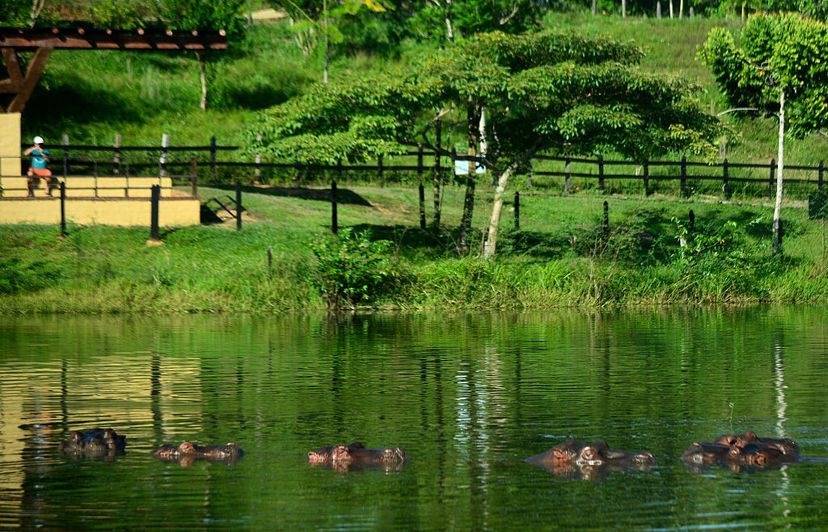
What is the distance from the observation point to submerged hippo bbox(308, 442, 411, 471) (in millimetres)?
13242

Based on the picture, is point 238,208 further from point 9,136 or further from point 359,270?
point 9,136

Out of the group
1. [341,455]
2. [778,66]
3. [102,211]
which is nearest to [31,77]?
[102,211]

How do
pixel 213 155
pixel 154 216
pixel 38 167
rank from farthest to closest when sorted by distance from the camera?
1. pixel 213 155
2. pixel 38 167
3. pixel 154 216

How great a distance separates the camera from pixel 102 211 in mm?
35250

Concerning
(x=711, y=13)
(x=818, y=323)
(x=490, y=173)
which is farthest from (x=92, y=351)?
(x=711, y=13)

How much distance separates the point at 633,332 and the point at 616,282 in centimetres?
542

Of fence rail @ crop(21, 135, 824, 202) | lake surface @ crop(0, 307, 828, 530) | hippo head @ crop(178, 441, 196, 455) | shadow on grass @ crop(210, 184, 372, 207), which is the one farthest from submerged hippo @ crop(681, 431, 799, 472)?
shadow on grass @ crop(210, 184, 372, 207)

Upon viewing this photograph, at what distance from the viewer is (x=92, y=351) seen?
22.7 metres

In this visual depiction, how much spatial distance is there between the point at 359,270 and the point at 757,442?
16.7m

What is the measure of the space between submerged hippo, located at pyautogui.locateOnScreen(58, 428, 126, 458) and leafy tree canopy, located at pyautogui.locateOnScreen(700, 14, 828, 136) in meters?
29.7

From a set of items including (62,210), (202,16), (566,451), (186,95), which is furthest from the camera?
(186,95)

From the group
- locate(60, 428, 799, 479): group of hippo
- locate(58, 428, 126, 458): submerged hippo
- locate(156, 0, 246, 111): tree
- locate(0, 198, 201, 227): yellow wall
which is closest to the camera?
locate(60, 428, 799, 479): group of hippo

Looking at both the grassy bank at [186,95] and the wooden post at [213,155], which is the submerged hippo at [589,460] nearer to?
the wooden post at [213,155]

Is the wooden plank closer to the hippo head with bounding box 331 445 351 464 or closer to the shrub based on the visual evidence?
the shrub
